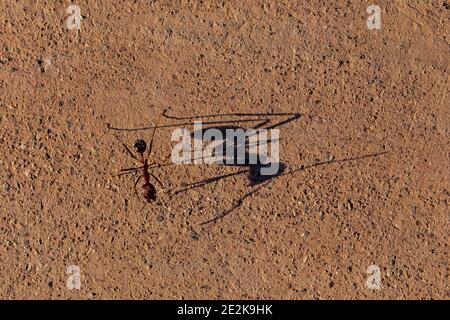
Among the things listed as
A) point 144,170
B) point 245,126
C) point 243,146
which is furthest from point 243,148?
point 144,170

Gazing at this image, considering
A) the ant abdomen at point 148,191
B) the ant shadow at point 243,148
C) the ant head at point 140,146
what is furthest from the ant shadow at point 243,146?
the ant abdomen at point 148,191

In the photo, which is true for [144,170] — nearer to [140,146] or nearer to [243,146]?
[140,146]

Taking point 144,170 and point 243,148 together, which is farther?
point 243,148

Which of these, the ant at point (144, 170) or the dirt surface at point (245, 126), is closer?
the ant at point (144, 170)

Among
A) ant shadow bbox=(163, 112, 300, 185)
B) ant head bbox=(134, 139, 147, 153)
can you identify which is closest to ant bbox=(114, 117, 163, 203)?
ant head bbox=(134, 139, 147, 153)

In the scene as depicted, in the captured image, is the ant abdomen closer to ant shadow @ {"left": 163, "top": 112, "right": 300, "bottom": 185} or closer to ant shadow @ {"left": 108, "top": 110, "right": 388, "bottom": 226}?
ant shadow @ {"left": 108, "top": 110, "right": 388, "bottom": 226}

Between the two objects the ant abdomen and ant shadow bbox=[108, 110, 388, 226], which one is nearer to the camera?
the ant abdomen

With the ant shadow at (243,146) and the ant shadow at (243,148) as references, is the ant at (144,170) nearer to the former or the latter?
the ant shadow at (243,148)

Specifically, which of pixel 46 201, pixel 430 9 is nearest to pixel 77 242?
pixel 46 201

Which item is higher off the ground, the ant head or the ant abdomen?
the ant head
